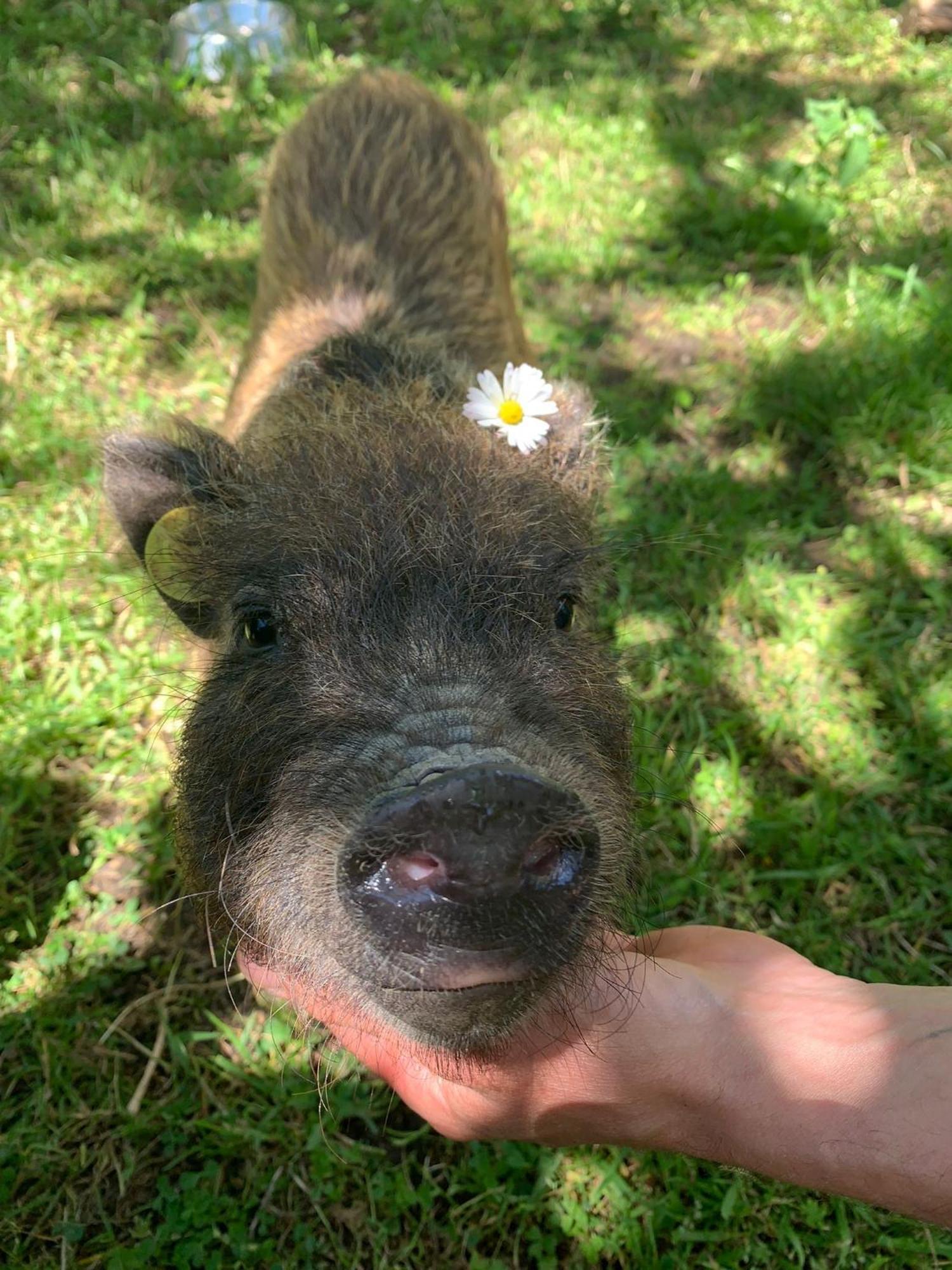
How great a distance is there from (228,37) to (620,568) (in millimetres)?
5160

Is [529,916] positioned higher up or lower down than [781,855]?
higher up

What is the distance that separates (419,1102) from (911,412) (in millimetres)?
4190

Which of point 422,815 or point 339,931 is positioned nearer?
point 422,815

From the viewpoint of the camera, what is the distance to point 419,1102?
2.68 m

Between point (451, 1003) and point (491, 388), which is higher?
point (491, 388)

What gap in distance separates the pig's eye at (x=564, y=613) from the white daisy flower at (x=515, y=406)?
53 cm

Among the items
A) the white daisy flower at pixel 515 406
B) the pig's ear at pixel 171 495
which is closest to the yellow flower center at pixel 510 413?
the white daisy flower at pixel 515 406

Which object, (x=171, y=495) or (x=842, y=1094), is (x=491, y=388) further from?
(x=842, y=1094)

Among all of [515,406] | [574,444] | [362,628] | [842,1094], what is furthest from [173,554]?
[842,1094]

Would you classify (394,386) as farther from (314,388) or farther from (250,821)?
(250,821)

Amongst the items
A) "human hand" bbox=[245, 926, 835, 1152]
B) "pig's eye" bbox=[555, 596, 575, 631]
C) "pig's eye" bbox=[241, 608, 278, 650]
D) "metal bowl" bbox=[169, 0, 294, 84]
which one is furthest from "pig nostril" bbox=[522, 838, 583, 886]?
"metal bowl" bbox=[169, 0, 294, 84]

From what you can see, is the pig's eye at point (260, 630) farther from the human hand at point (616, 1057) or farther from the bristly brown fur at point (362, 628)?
the human hand at point (616, 1057)

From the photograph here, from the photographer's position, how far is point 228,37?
668 cm

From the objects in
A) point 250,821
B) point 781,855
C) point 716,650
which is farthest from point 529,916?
point 716,650
